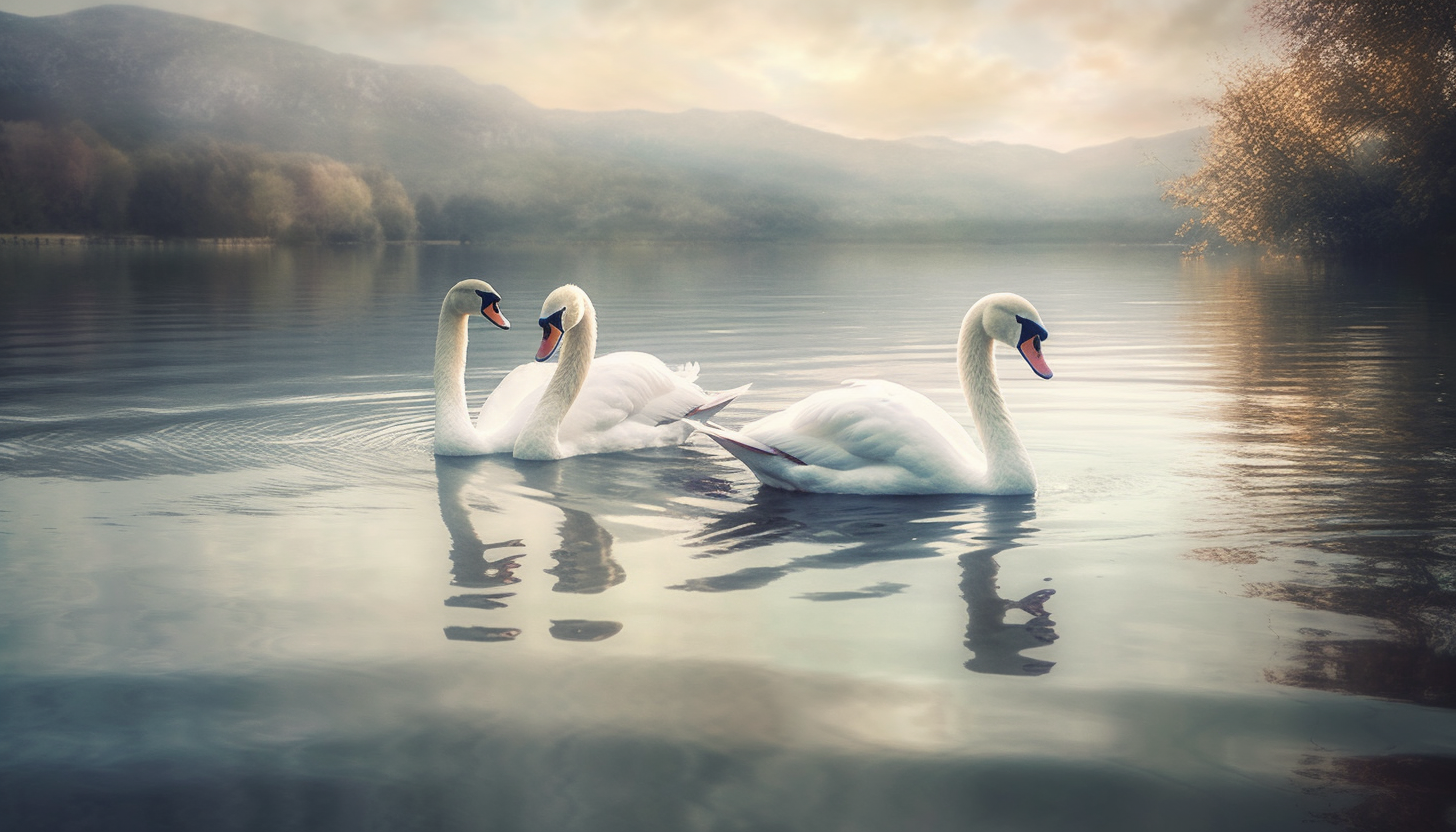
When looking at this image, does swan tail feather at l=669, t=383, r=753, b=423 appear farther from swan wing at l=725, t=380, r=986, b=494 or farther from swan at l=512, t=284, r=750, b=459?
swan wing at l=725, t=380, r=986, b=494

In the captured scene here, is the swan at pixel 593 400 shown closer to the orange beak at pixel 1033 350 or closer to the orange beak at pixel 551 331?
the orange beak at pixel 551 331

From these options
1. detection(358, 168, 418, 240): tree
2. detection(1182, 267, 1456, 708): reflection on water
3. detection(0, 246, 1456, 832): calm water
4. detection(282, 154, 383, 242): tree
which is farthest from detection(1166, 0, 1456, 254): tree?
detection(358, 168, 418, 240): tree

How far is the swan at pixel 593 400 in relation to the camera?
1069cm

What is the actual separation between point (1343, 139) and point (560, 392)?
4348 cm

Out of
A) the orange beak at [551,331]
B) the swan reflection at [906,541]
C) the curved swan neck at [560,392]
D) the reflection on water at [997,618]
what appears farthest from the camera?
the curved swan neck at [560,392]

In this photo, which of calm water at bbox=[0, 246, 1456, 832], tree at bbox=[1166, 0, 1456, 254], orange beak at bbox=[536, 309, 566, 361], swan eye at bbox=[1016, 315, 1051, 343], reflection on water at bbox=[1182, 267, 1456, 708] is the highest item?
tree at bbox=[1166, 0, 1456, 254]

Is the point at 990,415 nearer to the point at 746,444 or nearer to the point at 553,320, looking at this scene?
the point at 746,444

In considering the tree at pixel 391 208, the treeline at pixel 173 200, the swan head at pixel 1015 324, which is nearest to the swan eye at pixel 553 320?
the swan head at pixel 1015 324

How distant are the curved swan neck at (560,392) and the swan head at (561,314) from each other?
4 cm

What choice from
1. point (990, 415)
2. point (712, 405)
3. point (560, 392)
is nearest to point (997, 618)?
point (990, 415)

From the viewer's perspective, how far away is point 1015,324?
888 cm

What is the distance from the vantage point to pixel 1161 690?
5199 millimetres

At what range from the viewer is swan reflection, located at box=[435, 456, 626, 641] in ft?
19.8

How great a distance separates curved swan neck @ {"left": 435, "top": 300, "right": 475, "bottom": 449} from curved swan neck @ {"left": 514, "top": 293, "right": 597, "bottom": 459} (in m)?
0.57
